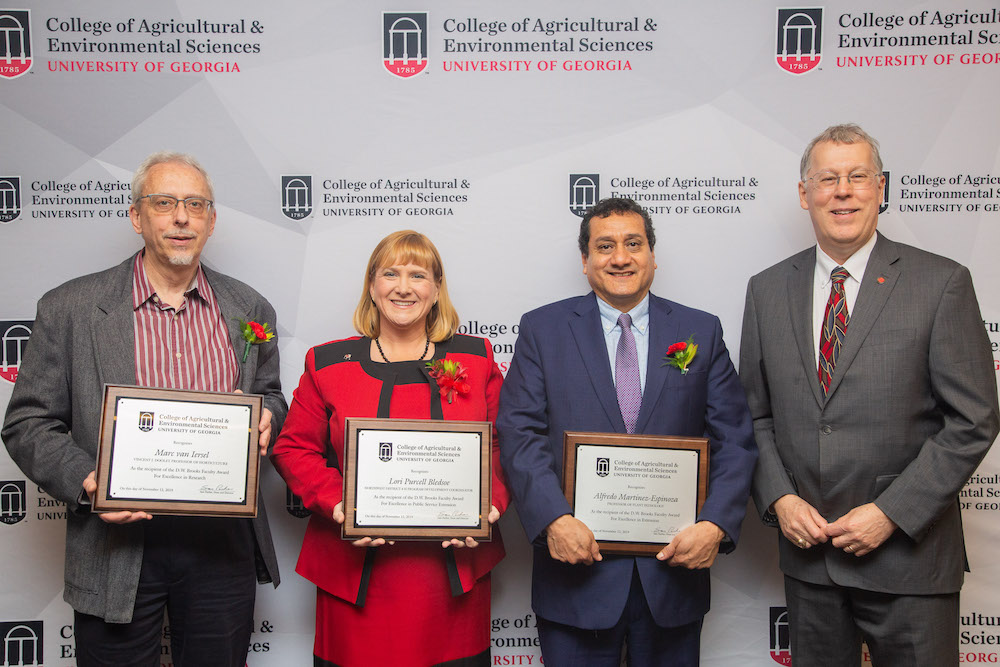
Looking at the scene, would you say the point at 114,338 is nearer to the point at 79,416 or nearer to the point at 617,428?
the point at 79,416

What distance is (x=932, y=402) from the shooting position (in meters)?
2.01

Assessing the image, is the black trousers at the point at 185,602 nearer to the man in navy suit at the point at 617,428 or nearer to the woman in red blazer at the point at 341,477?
the woman in red blazer at the point at 341,477

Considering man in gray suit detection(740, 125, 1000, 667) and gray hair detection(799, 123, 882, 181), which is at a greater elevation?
gray hair detection(799, 123, 882, 181)

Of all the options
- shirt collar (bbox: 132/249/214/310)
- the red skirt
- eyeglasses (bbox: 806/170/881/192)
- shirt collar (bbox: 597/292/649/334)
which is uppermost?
eyeglasses (bbox: 806/170/881/192)

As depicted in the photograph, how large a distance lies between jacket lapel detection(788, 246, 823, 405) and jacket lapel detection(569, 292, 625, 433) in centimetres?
60

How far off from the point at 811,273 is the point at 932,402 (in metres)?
0.52

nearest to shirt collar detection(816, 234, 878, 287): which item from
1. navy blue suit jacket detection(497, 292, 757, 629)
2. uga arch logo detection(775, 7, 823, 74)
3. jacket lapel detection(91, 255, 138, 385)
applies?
navy blue suit jacket detection(497, 292, 757, 629)

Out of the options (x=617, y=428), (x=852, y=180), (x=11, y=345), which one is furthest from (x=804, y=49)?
(x=11, y=345)

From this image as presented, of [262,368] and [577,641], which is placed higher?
[262,368]

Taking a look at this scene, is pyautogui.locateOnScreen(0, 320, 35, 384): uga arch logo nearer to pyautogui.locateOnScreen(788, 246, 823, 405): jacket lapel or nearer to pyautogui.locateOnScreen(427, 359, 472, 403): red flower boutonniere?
pyautogui.locateOnScreen(427, 359, 472, 403): red flower boutonniere

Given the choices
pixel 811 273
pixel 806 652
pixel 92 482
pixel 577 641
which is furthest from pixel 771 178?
pixel 92 482

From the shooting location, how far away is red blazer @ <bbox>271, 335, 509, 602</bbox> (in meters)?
2.03

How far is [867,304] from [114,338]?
229cm

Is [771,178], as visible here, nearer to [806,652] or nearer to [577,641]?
[806,652]
